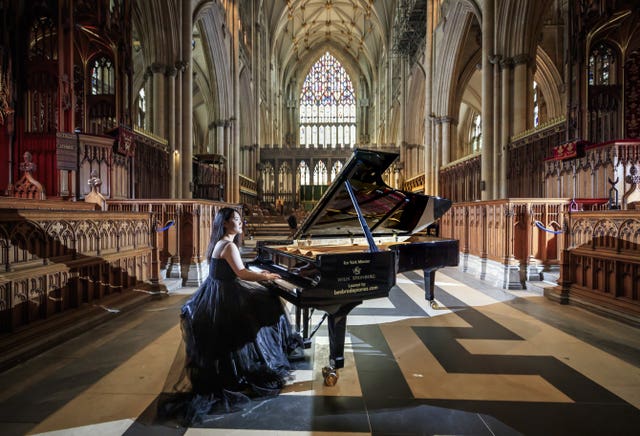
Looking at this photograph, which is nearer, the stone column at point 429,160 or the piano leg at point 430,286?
the piano leg at point 430,286

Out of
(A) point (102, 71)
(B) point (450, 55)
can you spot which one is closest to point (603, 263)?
(A) point (102, 71)

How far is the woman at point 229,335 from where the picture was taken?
2230 millimetres

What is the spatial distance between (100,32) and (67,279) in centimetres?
692

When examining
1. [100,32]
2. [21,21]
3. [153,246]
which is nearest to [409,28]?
[100,32]

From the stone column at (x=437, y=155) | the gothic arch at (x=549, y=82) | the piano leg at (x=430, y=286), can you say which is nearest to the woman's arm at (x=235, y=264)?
the piano leg at (x=430, y=286)

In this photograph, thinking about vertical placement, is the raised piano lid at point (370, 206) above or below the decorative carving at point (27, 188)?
below

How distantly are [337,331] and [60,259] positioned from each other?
9.38 feet

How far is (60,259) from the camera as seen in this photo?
3473 millimetres

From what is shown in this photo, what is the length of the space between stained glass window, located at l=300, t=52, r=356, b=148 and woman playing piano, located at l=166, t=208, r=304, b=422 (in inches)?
1473

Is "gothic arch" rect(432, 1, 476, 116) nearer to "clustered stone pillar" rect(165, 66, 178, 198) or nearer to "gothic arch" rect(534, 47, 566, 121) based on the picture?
"gothic arch" rect(534, 47, 566, 121)

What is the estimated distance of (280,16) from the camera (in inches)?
1121

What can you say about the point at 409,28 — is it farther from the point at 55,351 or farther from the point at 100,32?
the point at 55,351

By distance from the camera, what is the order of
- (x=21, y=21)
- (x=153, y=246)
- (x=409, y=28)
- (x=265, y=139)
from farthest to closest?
(x=265, y=139) < (x=409, y=28) < (x=21, y=21) < (x=153, y=246)

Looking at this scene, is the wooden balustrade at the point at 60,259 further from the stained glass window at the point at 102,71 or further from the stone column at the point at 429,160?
the stone column at the point at 429,160
